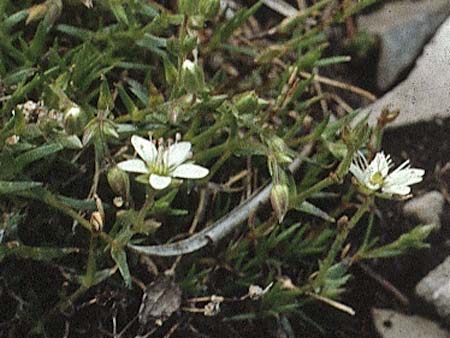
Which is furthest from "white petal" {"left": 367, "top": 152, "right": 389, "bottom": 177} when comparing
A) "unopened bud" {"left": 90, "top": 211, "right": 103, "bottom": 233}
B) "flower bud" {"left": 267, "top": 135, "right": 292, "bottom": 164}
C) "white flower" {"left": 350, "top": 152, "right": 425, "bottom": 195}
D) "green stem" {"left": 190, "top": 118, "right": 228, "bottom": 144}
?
"unopened bud" {"left": 90, "top": 211, "right": 103, "bottom": 233}

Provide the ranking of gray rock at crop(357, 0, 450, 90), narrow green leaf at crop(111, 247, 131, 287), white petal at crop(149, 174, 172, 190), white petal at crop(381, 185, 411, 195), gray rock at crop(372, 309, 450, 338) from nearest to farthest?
1. white petal at crop(149, 174, 172, 190)
2. narrow green leaf at crop(111, 247, 131, 287)
3. white petal at crop(381, 185, 411, 195)
4. gray rock at crop(372, 309, 450, 338)
5. gray rock at crop(357, 0, 450, 90)

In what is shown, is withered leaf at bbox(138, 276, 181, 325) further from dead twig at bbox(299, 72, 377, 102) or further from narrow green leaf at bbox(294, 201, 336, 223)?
dead twig at bbox(299, 72, 377, 102)

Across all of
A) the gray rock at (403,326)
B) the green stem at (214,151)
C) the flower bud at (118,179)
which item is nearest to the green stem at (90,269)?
the flower bud at (118,179)

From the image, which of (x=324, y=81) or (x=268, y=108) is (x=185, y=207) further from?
(x=324, y=81)

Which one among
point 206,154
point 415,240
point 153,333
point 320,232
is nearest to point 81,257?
point 153,333

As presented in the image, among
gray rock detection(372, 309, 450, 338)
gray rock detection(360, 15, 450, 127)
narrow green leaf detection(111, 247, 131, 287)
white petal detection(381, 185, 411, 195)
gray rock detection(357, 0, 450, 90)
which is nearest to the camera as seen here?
narrow green leaf detection(111, 247, 131, 287)

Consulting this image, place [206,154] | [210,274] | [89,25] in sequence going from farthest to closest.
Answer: [89,25] → [210,274] → [206,154]
